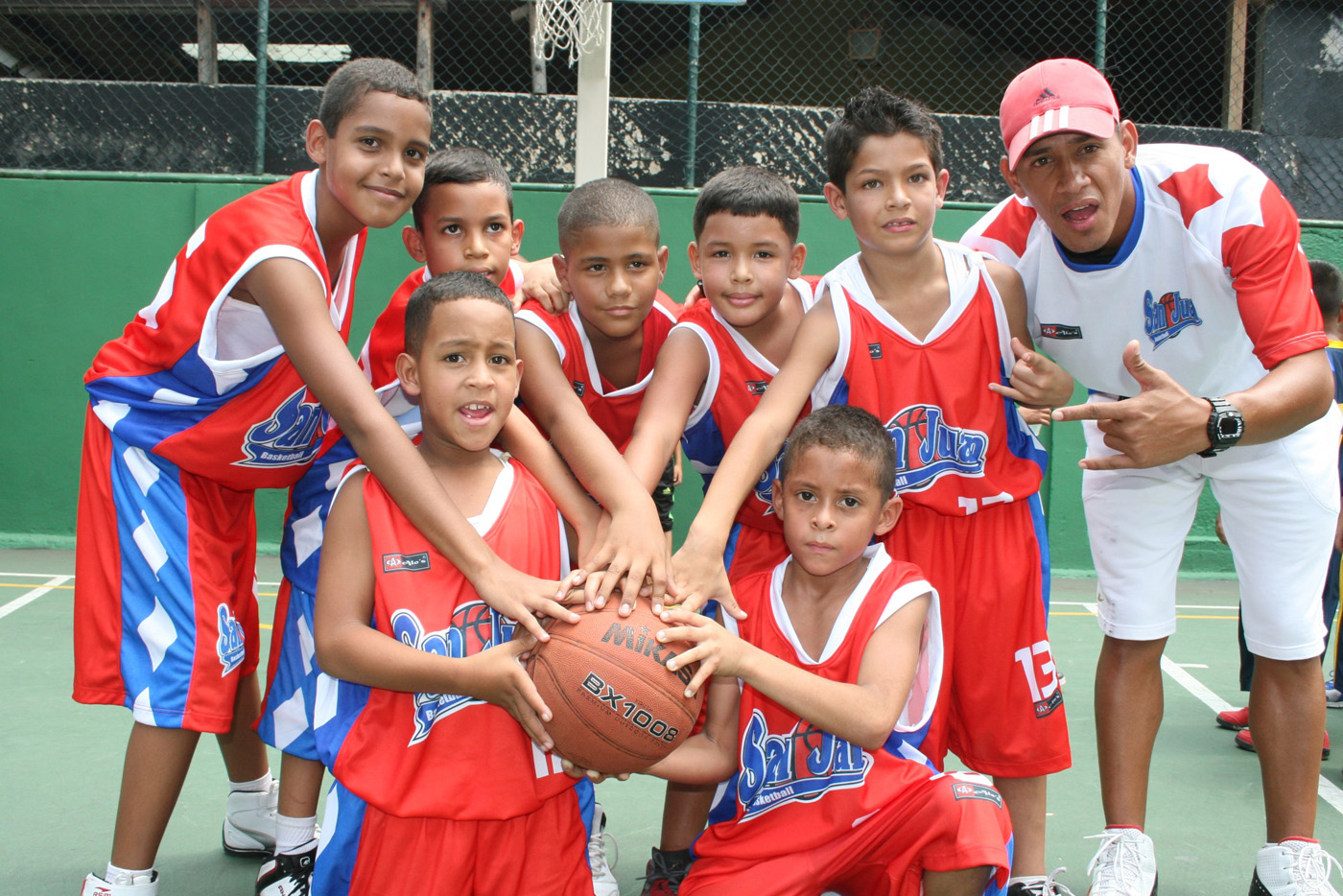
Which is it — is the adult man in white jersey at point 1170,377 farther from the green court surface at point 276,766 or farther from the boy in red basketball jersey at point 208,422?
the boy in red basketball jersey at point 208,422

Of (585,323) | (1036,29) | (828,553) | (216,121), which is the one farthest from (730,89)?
(828,553)

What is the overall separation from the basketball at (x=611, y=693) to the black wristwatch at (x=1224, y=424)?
120 cm

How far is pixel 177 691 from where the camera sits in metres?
2.36

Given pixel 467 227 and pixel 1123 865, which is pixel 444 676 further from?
pixel 1123 865

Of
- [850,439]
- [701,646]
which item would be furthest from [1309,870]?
[701,646]

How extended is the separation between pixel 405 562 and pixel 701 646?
2.10ft

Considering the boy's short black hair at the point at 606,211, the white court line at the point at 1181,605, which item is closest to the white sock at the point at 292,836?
the boy's short black hair at the point at 606,211

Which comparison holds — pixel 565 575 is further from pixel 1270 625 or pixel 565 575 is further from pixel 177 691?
pixel 1270 625

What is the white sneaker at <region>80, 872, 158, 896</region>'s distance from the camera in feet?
7.72

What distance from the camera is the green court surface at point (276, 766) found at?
2.77 m

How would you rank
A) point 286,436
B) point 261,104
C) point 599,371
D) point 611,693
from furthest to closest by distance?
point 261,104 → point 599,371 → point 286,436 → point 611,693

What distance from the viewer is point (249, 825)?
2.82 metres

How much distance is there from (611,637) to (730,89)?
8750 millimetres

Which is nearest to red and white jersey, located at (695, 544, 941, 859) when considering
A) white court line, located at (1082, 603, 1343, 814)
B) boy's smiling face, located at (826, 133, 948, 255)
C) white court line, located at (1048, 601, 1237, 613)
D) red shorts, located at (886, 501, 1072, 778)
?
red shorts, located at (886, 501, 1072, 778)
